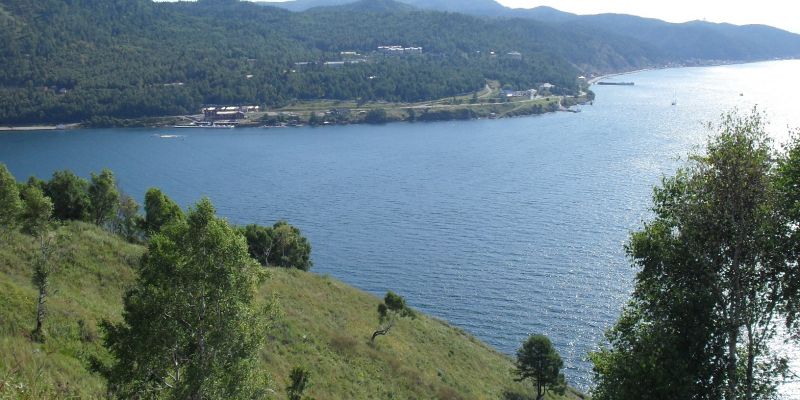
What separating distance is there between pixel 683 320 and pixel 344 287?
2959 cm

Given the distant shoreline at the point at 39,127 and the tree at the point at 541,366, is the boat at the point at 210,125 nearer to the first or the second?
the distant shoreline at the point at 39,127

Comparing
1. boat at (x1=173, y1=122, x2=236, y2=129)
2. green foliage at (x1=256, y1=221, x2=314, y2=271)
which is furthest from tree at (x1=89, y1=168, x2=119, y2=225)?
boat at (x1=173, y1=122, x2=236, y2=129)

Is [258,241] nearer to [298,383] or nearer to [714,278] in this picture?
[298,383]

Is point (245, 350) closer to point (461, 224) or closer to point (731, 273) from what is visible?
point (731, 273)

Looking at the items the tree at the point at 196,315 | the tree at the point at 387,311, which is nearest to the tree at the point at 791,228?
the tree at the point at 196,315

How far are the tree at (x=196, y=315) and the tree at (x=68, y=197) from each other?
102 feet

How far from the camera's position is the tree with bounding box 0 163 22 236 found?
71.7 feet

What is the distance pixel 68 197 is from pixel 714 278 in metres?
37.2

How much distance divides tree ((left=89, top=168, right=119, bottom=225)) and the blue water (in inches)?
761

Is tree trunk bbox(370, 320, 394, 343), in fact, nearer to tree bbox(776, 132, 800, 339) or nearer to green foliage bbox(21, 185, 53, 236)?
green foliage bbox(21, 185, 53, 236)

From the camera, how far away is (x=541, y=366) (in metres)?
31.4

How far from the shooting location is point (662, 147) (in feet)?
330

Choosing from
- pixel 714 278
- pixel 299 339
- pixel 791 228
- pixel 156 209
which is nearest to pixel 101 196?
pixel 156 209

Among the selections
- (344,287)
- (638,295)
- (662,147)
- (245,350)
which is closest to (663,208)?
(638,295)
